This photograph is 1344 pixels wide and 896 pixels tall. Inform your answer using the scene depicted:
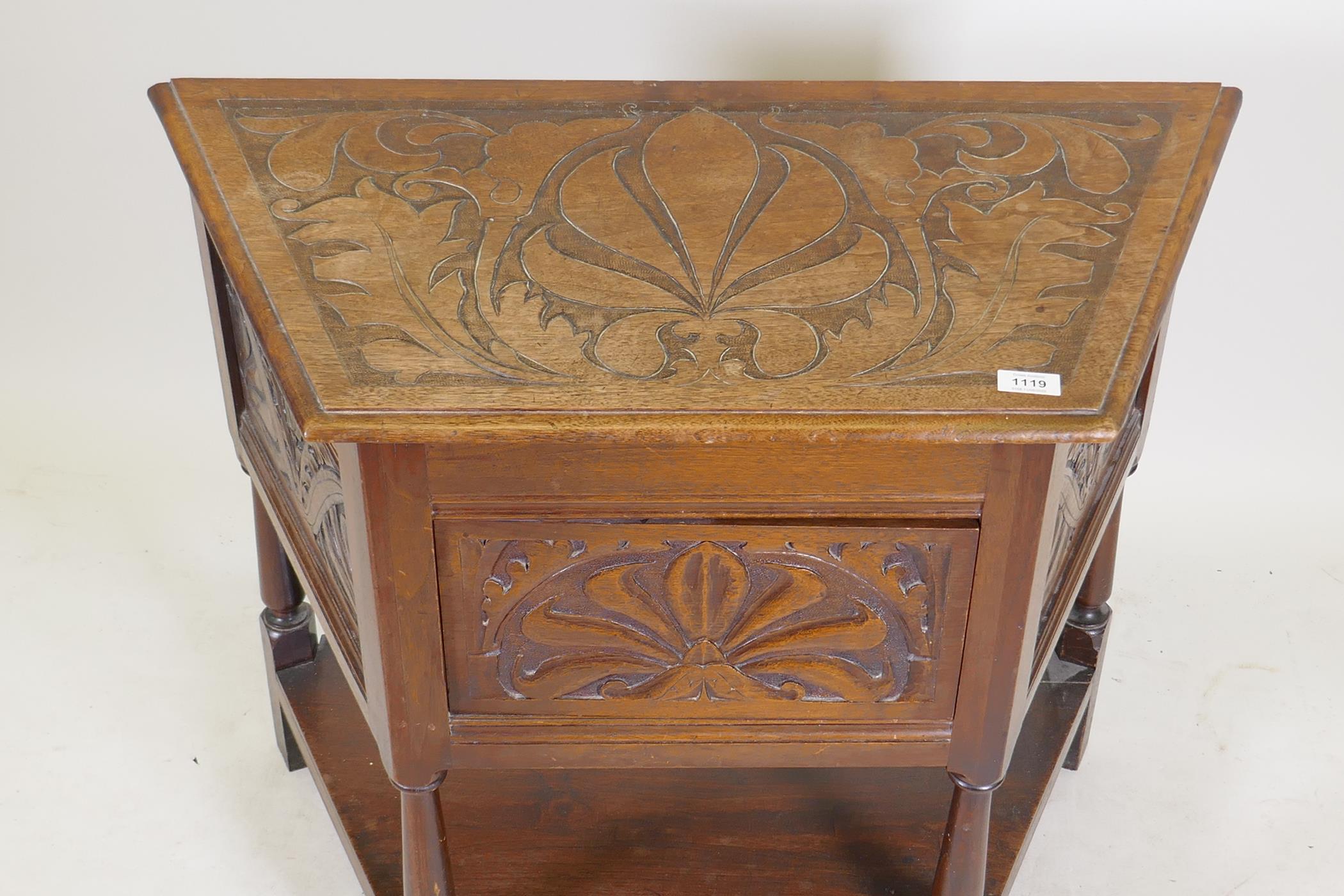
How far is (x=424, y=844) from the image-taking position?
133 cm

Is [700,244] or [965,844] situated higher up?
[700,244]

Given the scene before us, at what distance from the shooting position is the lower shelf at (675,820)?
1.60 meters

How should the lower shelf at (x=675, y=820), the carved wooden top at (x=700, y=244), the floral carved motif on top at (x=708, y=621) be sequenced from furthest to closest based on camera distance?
1. the lower shelf at (x=675, y=820)
2. the floral carved motif on top at (x=708, y=621)
3. the carved wooden top at (x=700, y=244)

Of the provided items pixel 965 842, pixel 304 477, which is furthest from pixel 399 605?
pixel 965 842

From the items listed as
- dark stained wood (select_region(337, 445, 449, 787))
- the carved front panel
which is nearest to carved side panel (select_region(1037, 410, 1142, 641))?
the carved front panel

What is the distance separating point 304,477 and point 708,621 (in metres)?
0.40

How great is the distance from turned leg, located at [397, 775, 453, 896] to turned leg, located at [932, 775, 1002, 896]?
0.46 m

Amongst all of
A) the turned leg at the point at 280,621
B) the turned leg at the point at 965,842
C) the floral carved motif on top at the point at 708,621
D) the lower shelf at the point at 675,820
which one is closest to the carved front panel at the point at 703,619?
the floral carved motif on top at the point at 708,621

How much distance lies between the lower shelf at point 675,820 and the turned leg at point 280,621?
0.10 ft

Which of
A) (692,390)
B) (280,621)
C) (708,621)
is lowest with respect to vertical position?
(280,621)

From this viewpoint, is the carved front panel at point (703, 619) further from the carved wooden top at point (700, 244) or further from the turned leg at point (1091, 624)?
the turned leg at point (1091, 624)

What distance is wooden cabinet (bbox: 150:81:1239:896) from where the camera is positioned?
1.09 m

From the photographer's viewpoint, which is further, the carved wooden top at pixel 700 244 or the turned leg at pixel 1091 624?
the turned leg at pixel 1091 624

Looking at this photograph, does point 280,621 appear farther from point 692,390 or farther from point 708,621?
point 692,390
